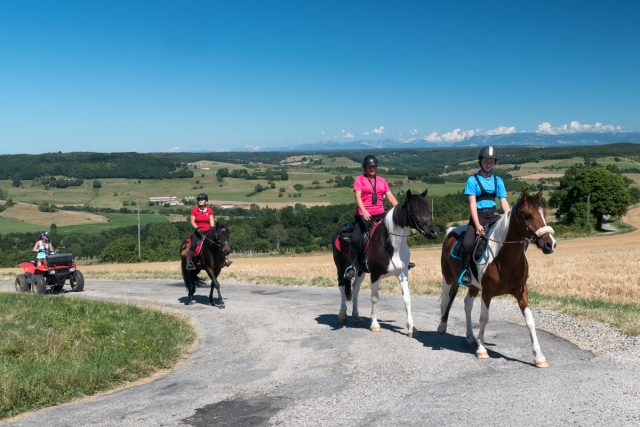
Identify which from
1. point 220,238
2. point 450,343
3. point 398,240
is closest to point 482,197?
point 398,240

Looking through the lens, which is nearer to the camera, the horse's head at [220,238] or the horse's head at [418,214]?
the horse's head at [418,214]

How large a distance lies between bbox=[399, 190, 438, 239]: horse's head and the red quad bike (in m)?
17.5

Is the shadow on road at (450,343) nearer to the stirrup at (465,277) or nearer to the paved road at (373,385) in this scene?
the paved road at (373,385)

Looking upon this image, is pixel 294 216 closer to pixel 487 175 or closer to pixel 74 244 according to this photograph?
pixel 74 244

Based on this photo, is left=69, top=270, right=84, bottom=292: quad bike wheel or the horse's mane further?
left=69, top=270, right=84, bottom=292: quad bike wheel

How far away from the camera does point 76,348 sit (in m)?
11.0

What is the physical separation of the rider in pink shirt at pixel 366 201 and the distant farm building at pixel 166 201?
124521 millimetres

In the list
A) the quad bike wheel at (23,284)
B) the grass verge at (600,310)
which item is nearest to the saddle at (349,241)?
the grass verge at (600,310)

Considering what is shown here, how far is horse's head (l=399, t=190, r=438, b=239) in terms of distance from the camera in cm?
995

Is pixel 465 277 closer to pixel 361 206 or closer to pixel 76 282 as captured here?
pixel 361 206

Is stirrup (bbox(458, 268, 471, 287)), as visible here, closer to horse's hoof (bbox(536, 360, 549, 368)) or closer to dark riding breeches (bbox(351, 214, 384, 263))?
horse's hoof (bbox(536, 360, 549, 368))

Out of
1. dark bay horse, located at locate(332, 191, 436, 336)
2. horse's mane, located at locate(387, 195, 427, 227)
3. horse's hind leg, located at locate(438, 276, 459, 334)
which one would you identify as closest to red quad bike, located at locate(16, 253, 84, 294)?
dark bay horse, located at locate(332, 191, 436, 336)

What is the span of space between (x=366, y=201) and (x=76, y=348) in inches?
256

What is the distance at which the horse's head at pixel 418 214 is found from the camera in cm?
995
